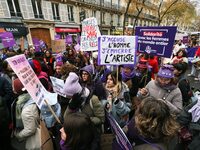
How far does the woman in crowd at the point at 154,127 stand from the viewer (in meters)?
1.25

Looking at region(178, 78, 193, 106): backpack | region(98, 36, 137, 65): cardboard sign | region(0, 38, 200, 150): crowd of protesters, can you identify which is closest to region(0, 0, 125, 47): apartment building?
region(98, 36, 137, 65): cardboard sign

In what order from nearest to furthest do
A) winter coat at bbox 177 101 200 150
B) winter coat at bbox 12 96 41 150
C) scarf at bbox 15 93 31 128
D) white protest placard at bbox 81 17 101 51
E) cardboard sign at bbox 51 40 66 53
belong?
winter coat at bbox 177 101 200 150, winter coat at bbox 12 96 41 150, scarf at bbox 15 93 31 128, white protest placard at bbox 81 17 101 51, cardboard sign at bbox 51 40 66 53

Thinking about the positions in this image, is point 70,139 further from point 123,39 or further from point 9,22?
point 9,22

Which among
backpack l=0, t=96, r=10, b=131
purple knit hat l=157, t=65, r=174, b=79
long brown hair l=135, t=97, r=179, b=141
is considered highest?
purple knit hat l=157, t=65, r=174, b=79

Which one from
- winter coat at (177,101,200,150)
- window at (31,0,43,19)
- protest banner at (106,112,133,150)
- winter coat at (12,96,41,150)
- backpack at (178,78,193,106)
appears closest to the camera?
protest banner at (106,112,133,150)

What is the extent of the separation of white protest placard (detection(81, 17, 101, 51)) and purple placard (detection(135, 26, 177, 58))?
42.4 inches

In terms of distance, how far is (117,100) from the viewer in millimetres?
2195

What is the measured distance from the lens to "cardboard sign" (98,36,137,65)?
2619 mm

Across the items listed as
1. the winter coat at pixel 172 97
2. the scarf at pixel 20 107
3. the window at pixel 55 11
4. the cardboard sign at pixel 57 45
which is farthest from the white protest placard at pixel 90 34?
the window at pixel 55 11

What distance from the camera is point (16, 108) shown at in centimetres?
199

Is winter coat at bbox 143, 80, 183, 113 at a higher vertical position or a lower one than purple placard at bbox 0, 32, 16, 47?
lower

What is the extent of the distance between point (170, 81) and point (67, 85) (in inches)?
63.4

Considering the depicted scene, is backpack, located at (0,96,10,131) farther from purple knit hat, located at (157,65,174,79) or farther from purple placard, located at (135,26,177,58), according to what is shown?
purple placard, located at (135,26,177,58)

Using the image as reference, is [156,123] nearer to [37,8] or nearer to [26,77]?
[26,77]
